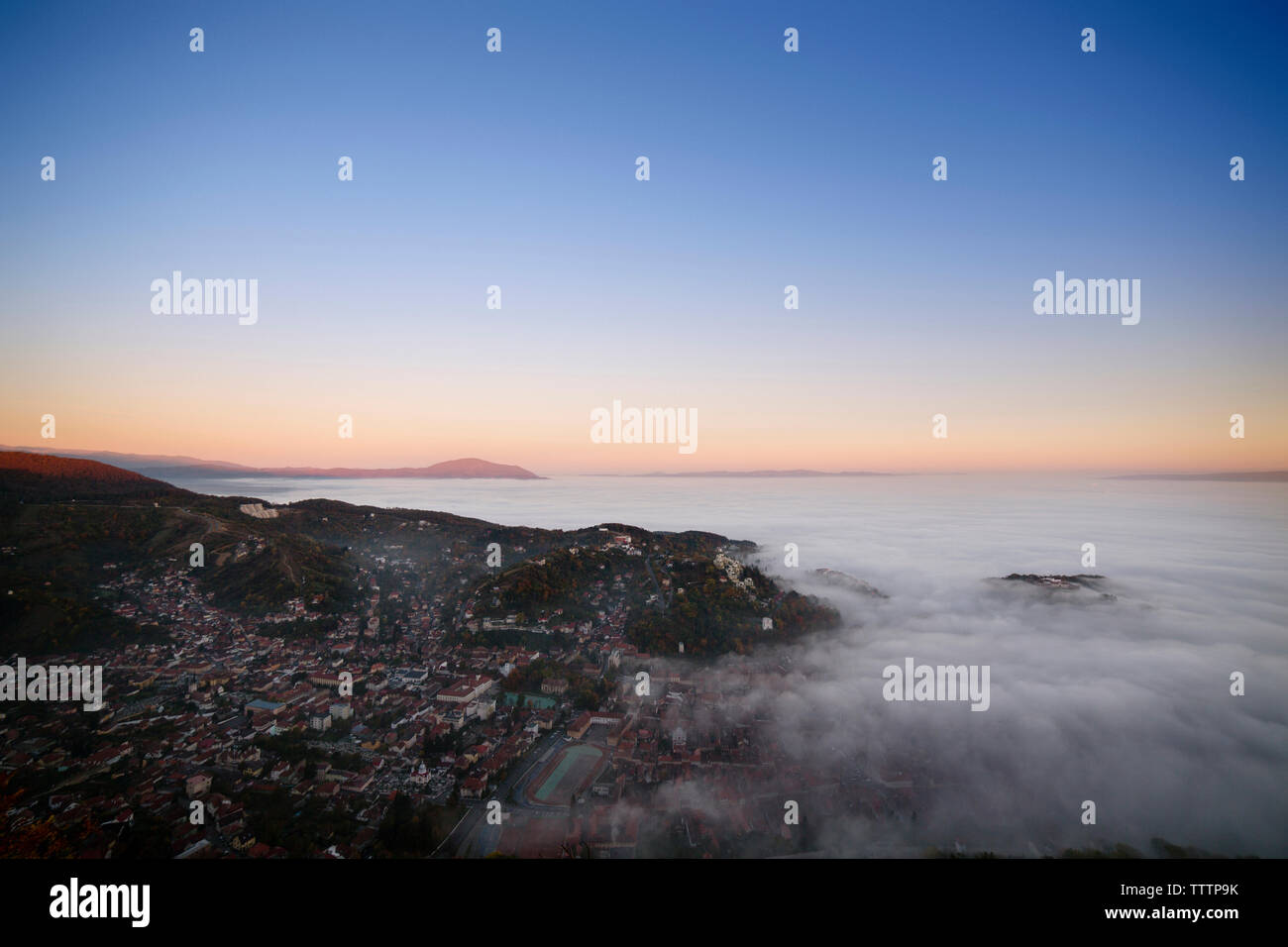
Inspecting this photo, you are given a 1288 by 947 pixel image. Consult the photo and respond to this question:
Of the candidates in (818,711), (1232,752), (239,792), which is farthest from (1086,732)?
(239,792)

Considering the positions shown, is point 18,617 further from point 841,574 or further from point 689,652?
point 841,574

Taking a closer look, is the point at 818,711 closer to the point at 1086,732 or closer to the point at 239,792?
the point at 1086,732

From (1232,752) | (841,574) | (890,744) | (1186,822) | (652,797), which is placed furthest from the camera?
(841,574)

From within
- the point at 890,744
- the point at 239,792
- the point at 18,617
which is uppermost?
the point at 18,617

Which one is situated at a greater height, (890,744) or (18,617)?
(18,617)
